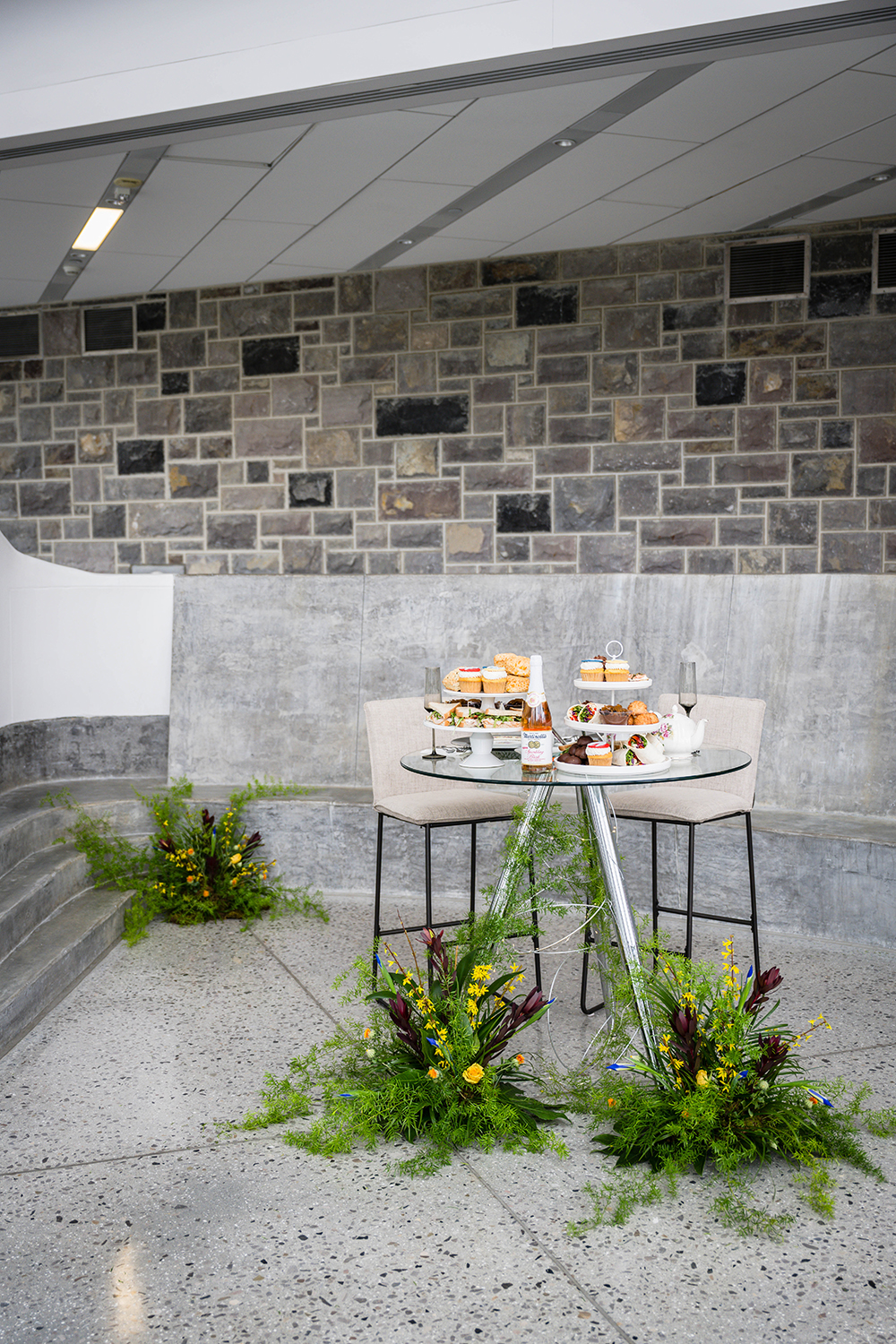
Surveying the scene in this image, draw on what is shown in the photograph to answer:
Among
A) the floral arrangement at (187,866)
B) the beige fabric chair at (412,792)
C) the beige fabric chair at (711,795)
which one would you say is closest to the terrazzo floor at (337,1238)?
the beige fabric chair at (711,795)

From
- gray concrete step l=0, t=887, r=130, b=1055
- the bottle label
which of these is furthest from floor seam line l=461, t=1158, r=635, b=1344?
gray concrete step l=0, t=887, r=130, b=1055

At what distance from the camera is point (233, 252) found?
468 centimetres

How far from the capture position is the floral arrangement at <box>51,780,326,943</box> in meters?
4.37

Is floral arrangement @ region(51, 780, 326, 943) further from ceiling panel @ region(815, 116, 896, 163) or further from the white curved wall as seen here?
ceiling panel @ region(815, 116, 896, 163)

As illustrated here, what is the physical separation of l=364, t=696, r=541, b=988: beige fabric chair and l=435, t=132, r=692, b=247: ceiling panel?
195 cm

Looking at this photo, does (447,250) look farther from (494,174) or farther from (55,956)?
(55,956)

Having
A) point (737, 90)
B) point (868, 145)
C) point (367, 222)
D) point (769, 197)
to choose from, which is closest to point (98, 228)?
point (367, 222)

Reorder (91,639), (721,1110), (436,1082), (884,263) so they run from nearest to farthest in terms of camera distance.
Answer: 1. (721,1110)
2. (436,1082)
3. (884,263)
4. (91,639)

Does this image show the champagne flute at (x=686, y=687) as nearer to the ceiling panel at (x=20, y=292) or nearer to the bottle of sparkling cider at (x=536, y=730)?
the bottle of sparkling cider at (x=536, y=730)

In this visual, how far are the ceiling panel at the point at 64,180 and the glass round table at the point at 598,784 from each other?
2270mm

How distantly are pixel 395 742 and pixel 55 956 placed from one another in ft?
4.42

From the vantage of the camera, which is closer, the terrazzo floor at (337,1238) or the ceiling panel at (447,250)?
the terrazzo floor at (337,1238)

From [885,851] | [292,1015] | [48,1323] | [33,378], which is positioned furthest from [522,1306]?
[33,378]

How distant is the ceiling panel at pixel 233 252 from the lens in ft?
14.3
